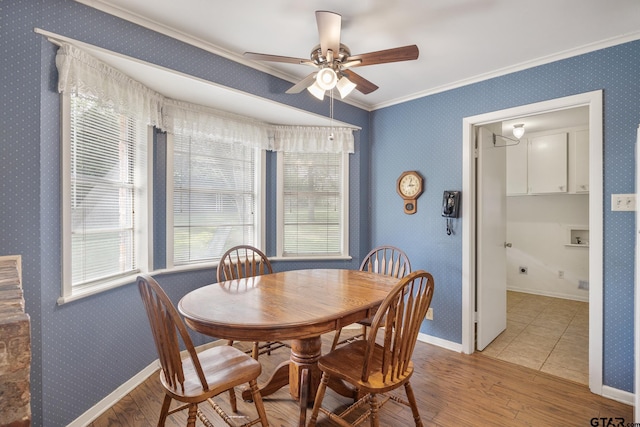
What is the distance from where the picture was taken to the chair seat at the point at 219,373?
4.54 ft

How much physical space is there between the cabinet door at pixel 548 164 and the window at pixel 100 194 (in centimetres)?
485

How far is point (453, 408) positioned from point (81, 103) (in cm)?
302

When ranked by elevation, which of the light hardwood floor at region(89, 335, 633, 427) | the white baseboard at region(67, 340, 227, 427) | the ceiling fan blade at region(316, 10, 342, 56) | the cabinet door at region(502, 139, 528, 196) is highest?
the ceiling fan blade at region(316, 10, 342, 56)

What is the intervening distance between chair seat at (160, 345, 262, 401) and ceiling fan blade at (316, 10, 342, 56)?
1.72 meters

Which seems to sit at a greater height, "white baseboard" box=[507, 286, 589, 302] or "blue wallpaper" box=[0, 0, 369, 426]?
"blue wallpaper" box=[0, 0, 369, 426]

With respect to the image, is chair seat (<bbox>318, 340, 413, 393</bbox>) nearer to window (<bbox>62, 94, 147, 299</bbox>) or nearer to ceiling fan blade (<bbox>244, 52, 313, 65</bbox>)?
window (<bbox>62, 94, 147, 299</bbox>)

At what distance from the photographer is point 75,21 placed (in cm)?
169

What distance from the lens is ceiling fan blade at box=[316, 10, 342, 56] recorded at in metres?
1.51

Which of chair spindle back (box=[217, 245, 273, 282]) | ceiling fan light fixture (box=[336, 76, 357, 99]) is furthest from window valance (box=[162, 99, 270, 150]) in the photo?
ceiling fan light fixture (box=[336, 76, 357, 99])

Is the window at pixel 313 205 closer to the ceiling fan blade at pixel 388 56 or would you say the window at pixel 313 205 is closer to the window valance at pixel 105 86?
the window valance at pixel 105 86

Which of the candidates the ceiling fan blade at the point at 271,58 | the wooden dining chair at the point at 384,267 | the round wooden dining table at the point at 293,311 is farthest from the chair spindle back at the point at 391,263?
the ceiling fan blade at the point at 271,58

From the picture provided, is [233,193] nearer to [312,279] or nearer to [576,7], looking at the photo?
[312,279]

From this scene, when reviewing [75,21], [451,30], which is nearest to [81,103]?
[75,21]

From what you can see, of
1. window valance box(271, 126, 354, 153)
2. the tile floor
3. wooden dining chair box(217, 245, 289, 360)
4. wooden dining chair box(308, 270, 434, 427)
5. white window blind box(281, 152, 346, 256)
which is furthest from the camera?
white window blind box(281, 152, 346, 256)
